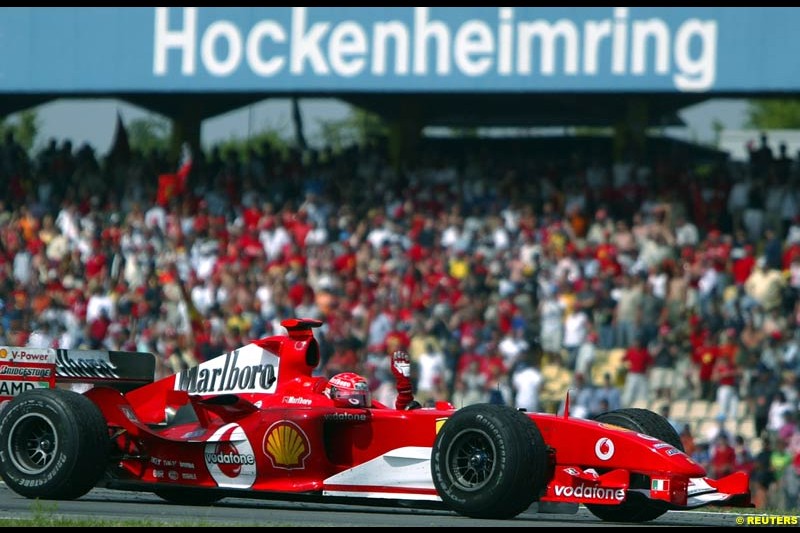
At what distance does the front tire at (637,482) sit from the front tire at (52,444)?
3.35 m

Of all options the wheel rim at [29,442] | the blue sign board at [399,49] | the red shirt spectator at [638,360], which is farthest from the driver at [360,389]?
the blue sign board at [399,49]

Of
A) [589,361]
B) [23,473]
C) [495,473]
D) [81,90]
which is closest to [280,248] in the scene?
[81,90]

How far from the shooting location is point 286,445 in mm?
10578

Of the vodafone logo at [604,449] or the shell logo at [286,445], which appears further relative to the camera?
the shell logo at [286,445]

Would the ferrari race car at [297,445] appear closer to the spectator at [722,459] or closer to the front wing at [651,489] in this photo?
the front wing at [651,489]

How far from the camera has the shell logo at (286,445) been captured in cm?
1052

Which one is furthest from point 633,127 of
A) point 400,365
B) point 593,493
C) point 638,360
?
point 593,493

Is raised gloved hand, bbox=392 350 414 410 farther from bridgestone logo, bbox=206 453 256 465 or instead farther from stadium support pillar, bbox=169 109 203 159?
stadium support pillar, bbox=169 109 203 159

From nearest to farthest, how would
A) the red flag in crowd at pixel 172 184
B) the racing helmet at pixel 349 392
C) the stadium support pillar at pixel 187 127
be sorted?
the racing helmet at pixel 349 392 → the red flag in crowd at pixel 172 184 → the stadium support pillar at pixel 187 127

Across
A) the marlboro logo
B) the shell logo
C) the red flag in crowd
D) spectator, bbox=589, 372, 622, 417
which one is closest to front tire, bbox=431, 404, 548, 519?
the shell logo

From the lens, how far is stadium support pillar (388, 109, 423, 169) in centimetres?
2480

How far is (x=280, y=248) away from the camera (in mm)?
22766

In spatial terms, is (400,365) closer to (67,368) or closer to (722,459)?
(67,368)

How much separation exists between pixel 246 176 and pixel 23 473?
1411 centimetres
